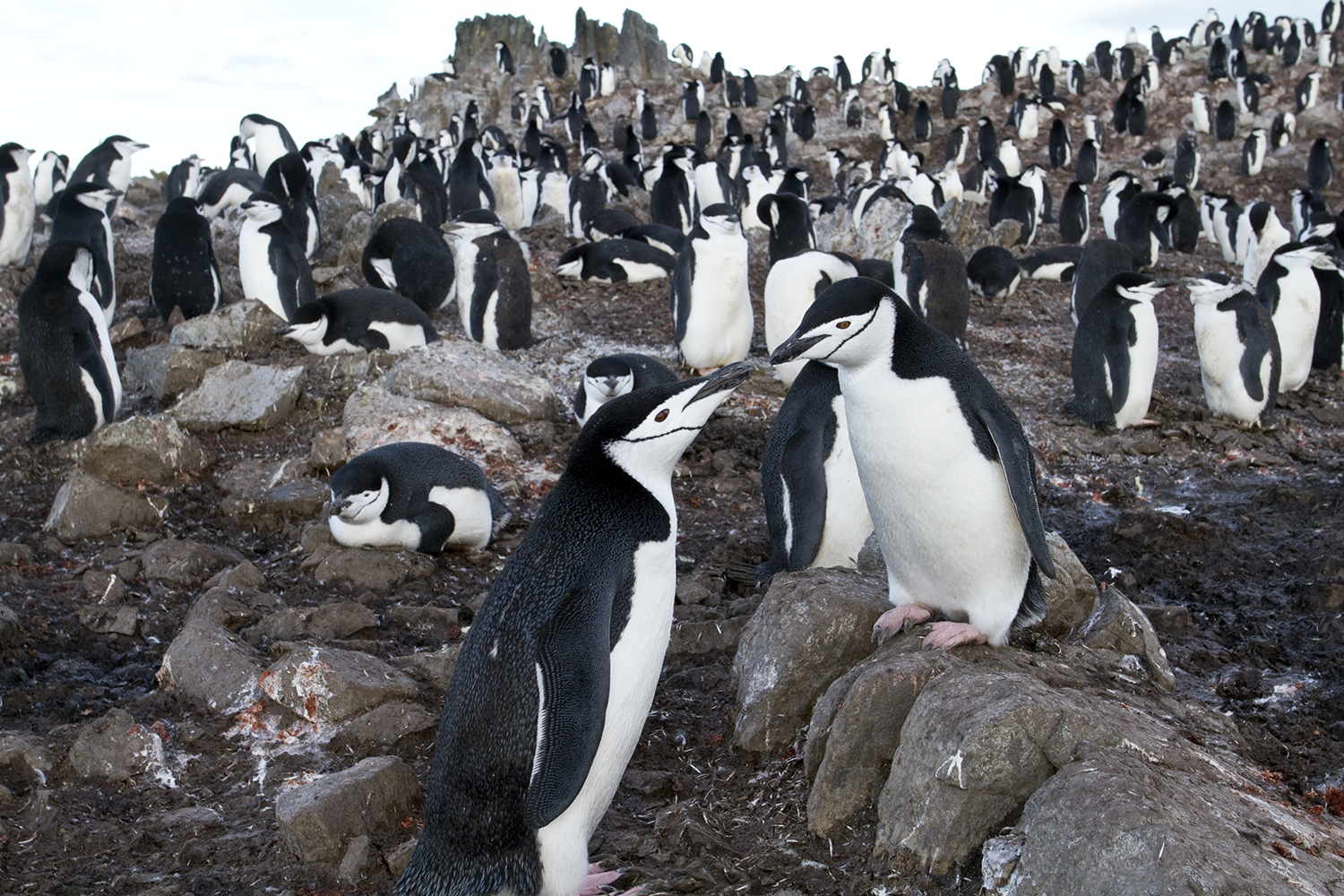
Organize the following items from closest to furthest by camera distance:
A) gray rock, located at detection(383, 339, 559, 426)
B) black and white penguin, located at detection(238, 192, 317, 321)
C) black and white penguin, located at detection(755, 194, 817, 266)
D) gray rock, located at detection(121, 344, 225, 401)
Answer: gray rock, located at detection(383, 339, 559, 426)
gray rock, located at detection(121, 344, 225, 401)
black and white penguin, located at detection(238, 192, 317, 321)
black and white penguin, located at detection(755, 194, 817, 266)

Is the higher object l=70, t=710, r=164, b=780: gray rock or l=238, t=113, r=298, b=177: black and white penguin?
l=238, t=113, r=298, b=177: black and white penguin

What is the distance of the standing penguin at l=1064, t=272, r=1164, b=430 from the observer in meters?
8.00

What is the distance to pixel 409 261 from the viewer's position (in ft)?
35.7

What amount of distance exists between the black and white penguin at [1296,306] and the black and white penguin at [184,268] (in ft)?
32.5

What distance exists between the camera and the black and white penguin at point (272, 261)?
1024cm

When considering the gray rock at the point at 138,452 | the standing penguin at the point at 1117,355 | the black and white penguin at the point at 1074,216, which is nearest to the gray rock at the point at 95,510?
the gray rock at the point at 138,452

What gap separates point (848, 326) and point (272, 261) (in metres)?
8.54

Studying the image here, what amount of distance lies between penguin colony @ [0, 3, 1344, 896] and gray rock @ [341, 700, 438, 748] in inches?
38.8

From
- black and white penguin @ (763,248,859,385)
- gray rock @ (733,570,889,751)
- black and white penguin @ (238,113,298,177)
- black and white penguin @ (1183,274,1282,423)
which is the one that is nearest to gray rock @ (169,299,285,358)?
black and white penguin @ (763,248,859,385)

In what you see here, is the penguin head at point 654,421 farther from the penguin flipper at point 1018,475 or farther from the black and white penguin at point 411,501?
the black and white penguin at point 411,501

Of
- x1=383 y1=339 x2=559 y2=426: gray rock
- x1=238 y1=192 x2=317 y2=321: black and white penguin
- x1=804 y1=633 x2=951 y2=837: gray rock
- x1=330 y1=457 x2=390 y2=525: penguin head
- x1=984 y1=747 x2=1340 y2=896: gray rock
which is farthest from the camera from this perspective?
x1=238 y1=192 x2=317 y2=321: black and white penguin

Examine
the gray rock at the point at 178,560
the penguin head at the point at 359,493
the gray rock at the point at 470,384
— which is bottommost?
the gray rock at the point at 178,560

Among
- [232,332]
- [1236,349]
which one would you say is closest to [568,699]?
[232,332]

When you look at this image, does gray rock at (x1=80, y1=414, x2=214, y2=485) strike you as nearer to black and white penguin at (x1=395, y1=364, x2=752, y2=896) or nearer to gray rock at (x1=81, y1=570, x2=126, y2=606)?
gray rock at (x1=81, y1=570, x2=126, y2=606)
